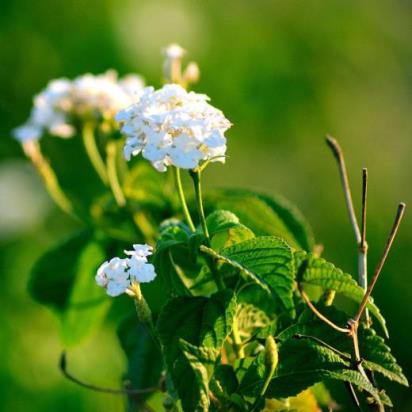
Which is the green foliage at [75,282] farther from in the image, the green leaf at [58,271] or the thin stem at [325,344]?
the thin stem at [325,344]

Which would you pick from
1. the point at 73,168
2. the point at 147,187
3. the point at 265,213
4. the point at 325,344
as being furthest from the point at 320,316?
the point at 73,168

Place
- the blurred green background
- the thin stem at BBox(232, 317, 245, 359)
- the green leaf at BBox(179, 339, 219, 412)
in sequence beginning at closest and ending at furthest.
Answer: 1. the green leaf at BBox(179, 339, 219, 412)
2. the thin stem at BBox(232, 317, 245, 359)
3. the blurred green background

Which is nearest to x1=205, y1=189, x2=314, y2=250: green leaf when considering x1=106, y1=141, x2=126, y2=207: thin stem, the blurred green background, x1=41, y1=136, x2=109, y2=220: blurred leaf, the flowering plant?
the flowering plant

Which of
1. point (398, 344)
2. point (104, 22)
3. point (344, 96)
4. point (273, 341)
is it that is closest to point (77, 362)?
point (398, 344)

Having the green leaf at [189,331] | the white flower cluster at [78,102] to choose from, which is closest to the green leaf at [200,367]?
the green leaf at [189,331]

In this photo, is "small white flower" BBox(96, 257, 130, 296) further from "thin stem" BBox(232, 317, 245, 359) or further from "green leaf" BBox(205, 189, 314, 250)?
"green leaf" BBox(205, 189, 314, 250)
